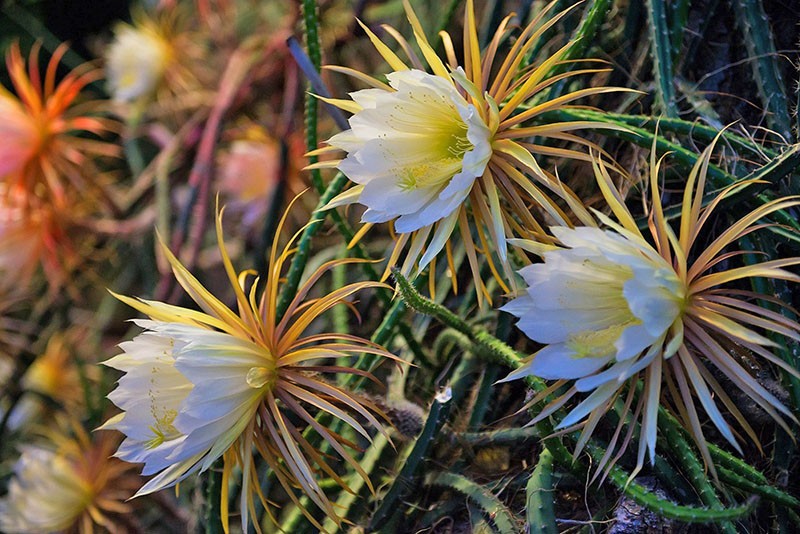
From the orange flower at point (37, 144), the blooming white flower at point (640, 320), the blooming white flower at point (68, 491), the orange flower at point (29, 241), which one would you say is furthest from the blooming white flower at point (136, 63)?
the blooming white flower at point (640, 320)

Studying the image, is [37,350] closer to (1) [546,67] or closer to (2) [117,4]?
(2) [117,4]

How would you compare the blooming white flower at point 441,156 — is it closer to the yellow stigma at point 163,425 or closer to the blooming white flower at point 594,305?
the blooming white flower at point 594,305

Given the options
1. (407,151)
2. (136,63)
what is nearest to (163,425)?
(407,151)

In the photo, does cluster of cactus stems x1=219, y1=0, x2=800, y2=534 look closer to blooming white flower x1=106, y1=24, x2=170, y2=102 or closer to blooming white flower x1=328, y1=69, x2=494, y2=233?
blooming white flower x1=328, y1=69, x2=494, y2=233

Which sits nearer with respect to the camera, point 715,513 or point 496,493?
point 715,513

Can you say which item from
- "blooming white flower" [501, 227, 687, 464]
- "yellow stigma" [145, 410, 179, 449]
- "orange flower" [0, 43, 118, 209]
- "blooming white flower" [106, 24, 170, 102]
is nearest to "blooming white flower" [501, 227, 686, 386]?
"blooming white flower" [501, 227, 687, 464]

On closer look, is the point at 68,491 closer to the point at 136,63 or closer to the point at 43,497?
the point at 43,497

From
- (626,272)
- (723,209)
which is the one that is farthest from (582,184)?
(626,272)
